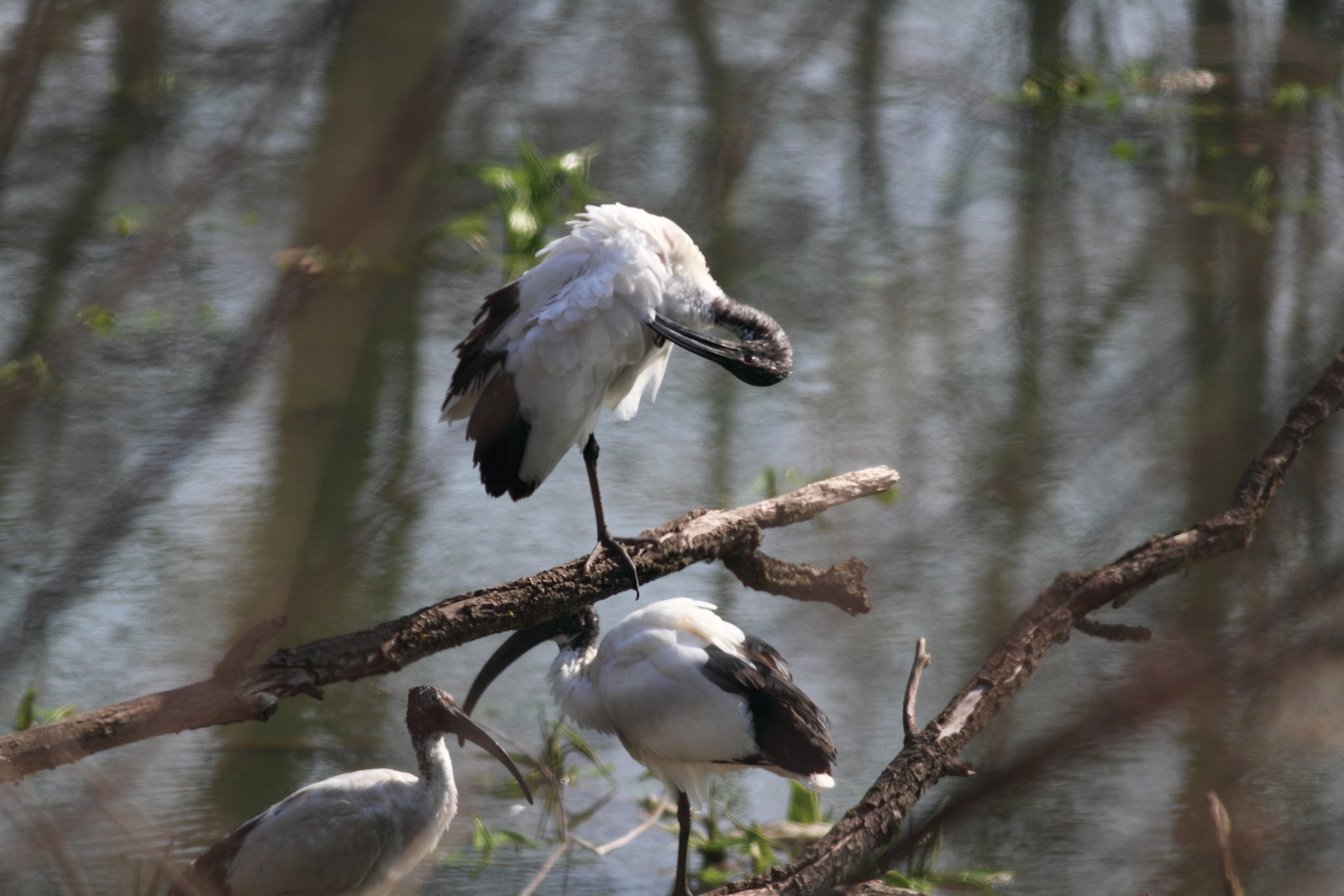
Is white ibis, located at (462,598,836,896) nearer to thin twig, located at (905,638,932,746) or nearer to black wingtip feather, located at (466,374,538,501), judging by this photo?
thin twig, located at (905,638,932,746)

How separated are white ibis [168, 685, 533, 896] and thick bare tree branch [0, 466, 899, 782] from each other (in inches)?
10.4

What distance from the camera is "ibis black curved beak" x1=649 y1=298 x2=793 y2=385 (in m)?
2.40

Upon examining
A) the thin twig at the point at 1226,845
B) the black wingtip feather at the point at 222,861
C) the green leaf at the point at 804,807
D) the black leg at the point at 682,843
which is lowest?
the green leaf at the point at 804,807

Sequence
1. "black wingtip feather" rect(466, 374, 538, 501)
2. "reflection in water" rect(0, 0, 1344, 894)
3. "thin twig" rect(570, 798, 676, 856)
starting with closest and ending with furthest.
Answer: "reflection in water" rect(0, 0, 1344, 894) < "black wingtip feather" rect(466, 374, 538, 501) < "thin twig" rect(570, 798, 676, 856)

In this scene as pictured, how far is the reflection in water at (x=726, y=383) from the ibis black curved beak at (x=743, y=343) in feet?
1.23

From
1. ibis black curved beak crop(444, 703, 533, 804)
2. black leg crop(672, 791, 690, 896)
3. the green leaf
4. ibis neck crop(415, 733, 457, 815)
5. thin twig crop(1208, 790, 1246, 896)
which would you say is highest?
thin twig crop(1208, 790, 1246, 896)

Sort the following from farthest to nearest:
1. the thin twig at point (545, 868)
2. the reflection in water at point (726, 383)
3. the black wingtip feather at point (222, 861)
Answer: the thin twig at point (545, 868)
the black wingtip feather at point (222, 861)
the reflection in water at point (726, 383)

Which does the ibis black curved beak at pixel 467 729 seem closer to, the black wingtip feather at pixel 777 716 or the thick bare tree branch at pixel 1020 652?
the black wingtip feather at pixel 777 716

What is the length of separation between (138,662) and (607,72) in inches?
91.8

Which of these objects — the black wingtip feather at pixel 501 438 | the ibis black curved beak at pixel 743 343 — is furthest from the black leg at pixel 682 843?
the ibis black curved beak at pixel 743 343

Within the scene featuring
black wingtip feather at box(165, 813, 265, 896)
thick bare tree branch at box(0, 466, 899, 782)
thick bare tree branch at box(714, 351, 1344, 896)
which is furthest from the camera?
black wingtip feather at box(165, 813, 265, 896)

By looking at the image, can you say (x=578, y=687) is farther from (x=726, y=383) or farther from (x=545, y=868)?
(x=726, y=383)

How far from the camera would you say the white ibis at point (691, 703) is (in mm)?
2350

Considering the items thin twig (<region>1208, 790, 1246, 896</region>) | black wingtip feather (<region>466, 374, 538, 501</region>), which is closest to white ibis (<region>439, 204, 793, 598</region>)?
black wingtip feather (<region>466, 374, 538, 501</region>)
